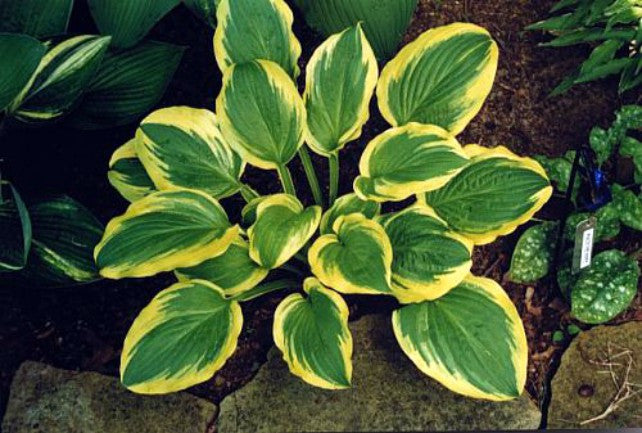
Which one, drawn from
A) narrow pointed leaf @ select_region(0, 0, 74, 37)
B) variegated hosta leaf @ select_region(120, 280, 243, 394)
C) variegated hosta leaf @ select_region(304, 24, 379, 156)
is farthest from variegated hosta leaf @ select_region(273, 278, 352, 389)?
narrow pointed leaf @ select_region(0, 0, 74, 37)

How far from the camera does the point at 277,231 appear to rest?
1.55 meters

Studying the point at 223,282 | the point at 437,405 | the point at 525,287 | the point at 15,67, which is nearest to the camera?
the point at 15,67

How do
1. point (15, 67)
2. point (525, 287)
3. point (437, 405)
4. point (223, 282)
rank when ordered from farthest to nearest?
point (525, 287) < point (437, 405) < point (223, 282) < point (15, 67)

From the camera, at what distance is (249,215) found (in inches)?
67.2

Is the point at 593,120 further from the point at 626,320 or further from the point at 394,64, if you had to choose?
the point at 394,64

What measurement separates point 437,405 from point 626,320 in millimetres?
526

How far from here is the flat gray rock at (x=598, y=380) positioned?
1.78 m

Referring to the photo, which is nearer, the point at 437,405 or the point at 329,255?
the point at 329,255

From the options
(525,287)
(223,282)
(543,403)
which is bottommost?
(543,403)

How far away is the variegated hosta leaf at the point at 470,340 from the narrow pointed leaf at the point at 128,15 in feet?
2.81

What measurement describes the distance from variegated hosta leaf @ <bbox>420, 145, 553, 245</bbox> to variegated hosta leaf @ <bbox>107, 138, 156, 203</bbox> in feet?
2.02

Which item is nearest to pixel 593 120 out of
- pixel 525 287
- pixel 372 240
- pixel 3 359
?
pixel 525 287

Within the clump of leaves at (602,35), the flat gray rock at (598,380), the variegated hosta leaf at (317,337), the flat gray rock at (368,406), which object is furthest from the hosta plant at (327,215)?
the clump of leaves at (602,35)

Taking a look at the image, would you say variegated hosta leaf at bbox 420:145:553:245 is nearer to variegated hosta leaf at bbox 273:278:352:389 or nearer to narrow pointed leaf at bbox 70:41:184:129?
variegated hosta leaf at bbox 273:278:352:389
